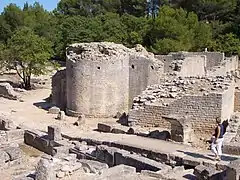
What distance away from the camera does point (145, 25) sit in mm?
44906

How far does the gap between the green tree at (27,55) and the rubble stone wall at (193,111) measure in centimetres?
1492

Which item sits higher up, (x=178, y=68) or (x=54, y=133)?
(x=178, y=68)

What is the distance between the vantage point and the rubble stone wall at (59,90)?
23906 millimetres

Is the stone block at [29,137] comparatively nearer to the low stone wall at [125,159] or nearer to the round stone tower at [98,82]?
the low stone wall at [125,159]

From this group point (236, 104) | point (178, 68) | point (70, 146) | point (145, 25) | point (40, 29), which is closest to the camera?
point (70, 146)

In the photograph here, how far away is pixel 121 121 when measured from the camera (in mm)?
20328

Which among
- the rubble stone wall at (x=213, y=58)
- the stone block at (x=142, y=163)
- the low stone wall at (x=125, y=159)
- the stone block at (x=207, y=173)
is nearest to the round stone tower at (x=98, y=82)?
the low stone wall at (x=125, y=159)

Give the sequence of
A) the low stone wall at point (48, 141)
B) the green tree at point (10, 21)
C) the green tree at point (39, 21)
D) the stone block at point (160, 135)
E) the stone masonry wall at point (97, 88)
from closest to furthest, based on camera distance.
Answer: the low stone wall at point (48, 141) → the stone block at point (160, 135) → the stone masonry wall at point (97, 88) → the green tree at point (39, 21) → the green tree at point (10, 21)

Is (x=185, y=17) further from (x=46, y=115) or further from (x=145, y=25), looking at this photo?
(x=46, y=115)

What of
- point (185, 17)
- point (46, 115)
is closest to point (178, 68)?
point (46, 115)

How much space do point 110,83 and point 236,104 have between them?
5.58 meters

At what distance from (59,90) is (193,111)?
904cm

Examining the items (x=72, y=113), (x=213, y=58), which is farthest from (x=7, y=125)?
(x=213, y=58)

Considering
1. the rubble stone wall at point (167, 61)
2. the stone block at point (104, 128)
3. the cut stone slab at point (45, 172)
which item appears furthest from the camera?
the rubble stone wall at point (167, 61)
